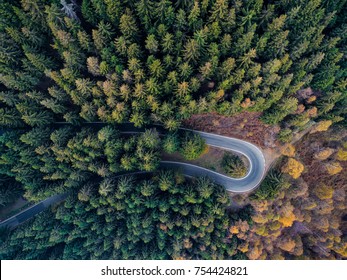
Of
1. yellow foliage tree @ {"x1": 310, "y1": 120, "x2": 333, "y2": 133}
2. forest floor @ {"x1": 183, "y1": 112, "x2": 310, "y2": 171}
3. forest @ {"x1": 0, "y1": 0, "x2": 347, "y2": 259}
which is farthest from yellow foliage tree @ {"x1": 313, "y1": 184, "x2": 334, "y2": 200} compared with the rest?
yellow foliage tree @ {"x1": 310, "y1": 120, "x2": 333, "y2": 133}

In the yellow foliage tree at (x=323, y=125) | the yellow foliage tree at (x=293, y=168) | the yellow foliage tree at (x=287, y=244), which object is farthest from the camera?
the yellow foliage tree at (x=287, y=244)

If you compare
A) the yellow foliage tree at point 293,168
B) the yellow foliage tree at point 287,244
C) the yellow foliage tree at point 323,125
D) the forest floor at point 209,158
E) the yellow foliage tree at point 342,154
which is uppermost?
the yellow foliage tree at point 323,125

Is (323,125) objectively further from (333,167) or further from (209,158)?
(209,158)

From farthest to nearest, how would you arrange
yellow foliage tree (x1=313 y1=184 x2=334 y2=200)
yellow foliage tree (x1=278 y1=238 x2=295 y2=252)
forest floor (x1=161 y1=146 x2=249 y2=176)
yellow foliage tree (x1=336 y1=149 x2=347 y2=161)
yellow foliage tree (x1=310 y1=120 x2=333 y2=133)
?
yellow foliage tree (x1=278 y1=238 x2=295 y2=252) < forest floor (x1=161 y1=146 x2=249 y2=176) < yellow foliage tree (x1=313 y1=184 x2=334 y2=200) < yellow foliage tree (x1=336 y1=149 x2=347 y2=161) < yellow foliage tree (x1=310 y1=120 x2=333 y2=133)

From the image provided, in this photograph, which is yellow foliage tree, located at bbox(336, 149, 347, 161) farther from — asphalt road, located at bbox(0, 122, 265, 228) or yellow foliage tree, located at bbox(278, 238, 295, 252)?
yellow foliage tree, located at bbox(278, 238, 295, 252)

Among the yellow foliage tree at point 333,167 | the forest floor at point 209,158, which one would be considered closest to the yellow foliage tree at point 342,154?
the yellow foliage tree at point 333,167

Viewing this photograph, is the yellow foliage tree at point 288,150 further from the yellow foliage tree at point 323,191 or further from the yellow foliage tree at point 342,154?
the yellow foliage tree at point 323,191

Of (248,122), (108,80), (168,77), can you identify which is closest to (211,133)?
(248,122)
